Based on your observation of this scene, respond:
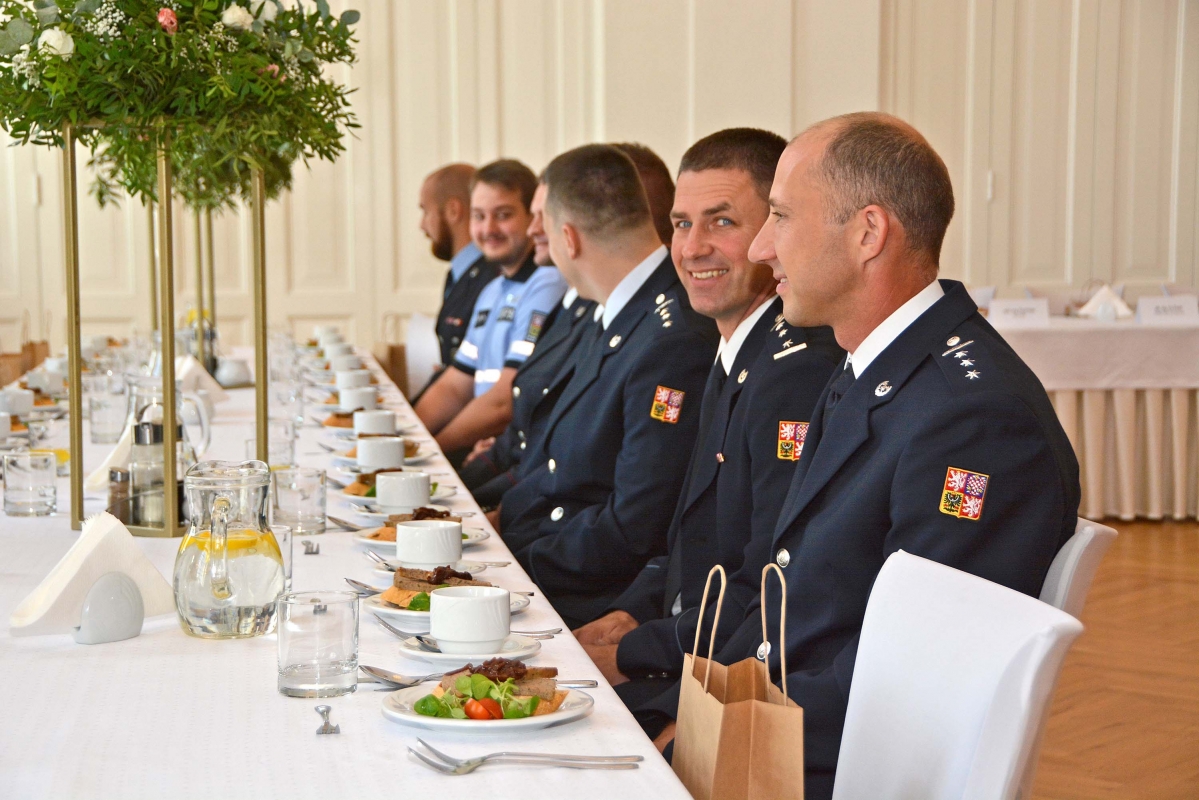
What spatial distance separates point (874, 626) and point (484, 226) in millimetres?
4151

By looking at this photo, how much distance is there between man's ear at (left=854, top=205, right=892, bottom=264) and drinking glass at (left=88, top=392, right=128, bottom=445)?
2.34 meters

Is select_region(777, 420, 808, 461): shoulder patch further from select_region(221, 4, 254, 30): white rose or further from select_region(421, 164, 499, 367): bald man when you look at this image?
select_region(421, 164, 499, 367): bald man

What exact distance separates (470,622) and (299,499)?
903mm

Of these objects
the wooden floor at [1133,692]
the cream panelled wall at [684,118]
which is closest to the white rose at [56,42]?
the wooden floor at [1133,692]

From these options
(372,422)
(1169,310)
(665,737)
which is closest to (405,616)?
(665,737)

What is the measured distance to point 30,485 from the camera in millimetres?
2336

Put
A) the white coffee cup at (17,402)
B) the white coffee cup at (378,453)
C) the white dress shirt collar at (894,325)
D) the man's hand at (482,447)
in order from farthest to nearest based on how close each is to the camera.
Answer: the man's hand at (482,447) → the white coffee cup at (17,402) → the white coffee cup at (378,453) → the white dress shirt collar at (894,325)

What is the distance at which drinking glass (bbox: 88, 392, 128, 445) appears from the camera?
3.41 metres

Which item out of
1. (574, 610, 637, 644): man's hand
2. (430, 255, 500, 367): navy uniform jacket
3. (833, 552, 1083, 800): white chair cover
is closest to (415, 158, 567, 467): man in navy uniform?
(430, 255, 500, 367): navy uniform jacket

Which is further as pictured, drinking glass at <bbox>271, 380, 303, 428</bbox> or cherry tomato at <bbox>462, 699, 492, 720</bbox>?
drinking glass at <bbox>271, 380, 303, 428</bbox>

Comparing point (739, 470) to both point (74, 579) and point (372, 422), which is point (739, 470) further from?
point (372, 422)

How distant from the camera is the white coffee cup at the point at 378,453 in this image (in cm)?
279

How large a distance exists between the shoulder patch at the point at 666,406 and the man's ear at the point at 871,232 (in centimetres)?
81

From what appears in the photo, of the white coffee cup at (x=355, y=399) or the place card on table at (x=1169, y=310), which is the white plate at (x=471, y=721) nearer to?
the white coffee cup at (x=355, y=399)
